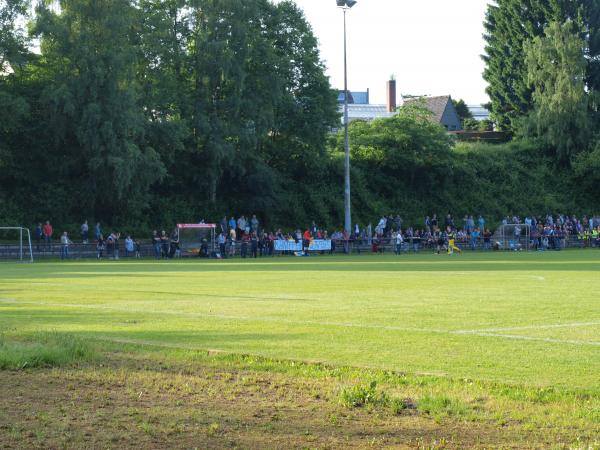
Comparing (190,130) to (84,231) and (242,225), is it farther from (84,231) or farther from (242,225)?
(84,231)

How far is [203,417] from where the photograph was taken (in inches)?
332

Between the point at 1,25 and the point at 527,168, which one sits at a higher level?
the point at 1,25

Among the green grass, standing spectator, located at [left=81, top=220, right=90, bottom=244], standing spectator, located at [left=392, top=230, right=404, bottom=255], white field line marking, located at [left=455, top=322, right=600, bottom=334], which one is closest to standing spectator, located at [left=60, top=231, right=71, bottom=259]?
standing spectator, located at [left=81, top=220, right=90, bottom=244]

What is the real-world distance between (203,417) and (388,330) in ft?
19.9

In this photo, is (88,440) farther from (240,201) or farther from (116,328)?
(240,201)

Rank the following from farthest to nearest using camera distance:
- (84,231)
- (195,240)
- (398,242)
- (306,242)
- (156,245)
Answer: (398,242) → (306,242) → (84,231) → (195,240) → (156,245)

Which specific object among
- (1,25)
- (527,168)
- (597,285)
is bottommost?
(597,285)

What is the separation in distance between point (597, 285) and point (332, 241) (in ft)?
115

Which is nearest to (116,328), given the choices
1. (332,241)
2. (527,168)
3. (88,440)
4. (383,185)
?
(88,440)

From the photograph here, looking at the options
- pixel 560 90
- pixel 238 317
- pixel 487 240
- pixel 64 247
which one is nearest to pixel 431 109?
pixel 560 90

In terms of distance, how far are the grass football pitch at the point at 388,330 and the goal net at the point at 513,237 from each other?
37.6m

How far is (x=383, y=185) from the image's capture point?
251 feet

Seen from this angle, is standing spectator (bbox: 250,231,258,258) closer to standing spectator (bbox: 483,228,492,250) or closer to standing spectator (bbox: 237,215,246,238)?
standing spectator (bbox: 237,215,246,238)

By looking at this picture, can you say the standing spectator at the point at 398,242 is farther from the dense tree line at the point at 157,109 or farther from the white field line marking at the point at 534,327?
the white field line marking at the point at 534,327
